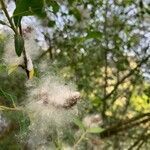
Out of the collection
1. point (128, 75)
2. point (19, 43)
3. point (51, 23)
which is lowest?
point (128, 75)

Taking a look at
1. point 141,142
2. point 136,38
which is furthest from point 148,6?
point 141,142

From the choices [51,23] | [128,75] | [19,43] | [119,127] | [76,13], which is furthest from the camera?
[119,127]

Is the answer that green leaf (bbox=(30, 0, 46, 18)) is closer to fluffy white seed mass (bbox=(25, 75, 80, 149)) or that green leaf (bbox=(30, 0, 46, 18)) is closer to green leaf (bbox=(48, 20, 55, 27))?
fluffy white seed mass (bbox=(25, 75, 80, 149))

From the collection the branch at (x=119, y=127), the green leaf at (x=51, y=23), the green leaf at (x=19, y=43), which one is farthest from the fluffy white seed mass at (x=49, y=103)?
the branch at (x=119, y=127)

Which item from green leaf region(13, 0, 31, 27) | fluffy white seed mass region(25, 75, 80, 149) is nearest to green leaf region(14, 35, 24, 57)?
green leaf region(13, 0, 31, 27)

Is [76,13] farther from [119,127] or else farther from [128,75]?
[119,127]

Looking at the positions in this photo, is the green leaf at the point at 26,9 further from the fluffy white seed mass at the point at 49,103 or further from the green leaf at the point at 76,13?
the green leaf at the point at 76,13

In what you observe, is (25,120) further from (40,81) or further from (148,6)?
(148,6)

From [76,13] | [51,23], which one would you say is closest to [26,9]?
[51,23]
